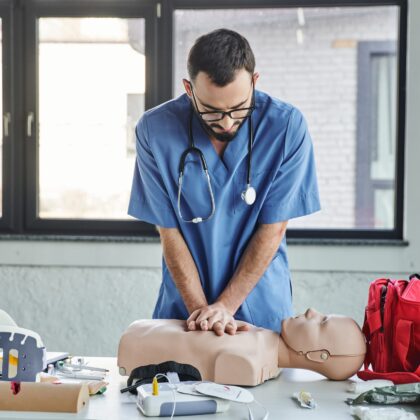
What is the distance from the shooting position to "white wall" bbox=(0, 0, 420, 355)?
11.9 ft

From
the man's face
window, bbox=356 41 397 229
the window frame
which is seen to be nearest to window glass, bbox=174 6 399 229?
window, bbox=356 41 397 229

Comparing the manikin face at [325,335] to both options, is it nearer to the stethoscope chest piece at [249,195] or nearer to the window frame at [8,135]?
the stethoscope chest piece at [249,195]

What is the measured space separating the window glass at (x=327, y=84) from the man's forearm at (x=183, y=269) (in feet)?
5.35

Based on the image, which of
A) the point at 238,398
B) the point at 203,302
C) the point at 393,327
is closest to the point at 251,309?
the point at 203,302

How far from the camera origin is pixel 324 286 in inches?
144

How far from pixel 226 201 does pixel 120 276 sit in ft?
5.50

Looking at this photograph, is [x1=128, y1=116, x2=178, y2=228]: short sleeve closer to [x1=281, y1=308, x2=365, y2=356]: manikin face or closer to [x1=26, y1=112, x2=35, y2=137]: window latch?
[x1=281, y1=308, x2=365, y2=356]: manikin face

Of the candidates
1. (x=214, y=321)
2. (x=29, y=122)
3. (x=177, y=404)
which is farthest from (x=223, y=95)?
(x=29, y=122)

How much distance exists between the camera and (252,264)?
6.97ft

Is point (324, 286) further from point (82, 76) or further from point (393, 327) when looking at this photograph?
point (393, 327)

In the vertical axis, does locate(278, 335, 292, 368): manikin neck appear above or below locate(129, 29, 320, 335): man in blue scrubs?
below

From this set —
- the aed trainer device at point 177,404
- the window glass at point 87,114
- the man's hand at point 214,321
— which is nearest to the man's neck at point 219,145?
the man's hand at point 214,321

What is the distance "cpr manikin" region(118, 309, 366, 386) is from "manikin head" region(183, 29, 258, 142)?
0.56 metres

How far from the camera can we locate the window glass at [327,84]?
375 centimetres
